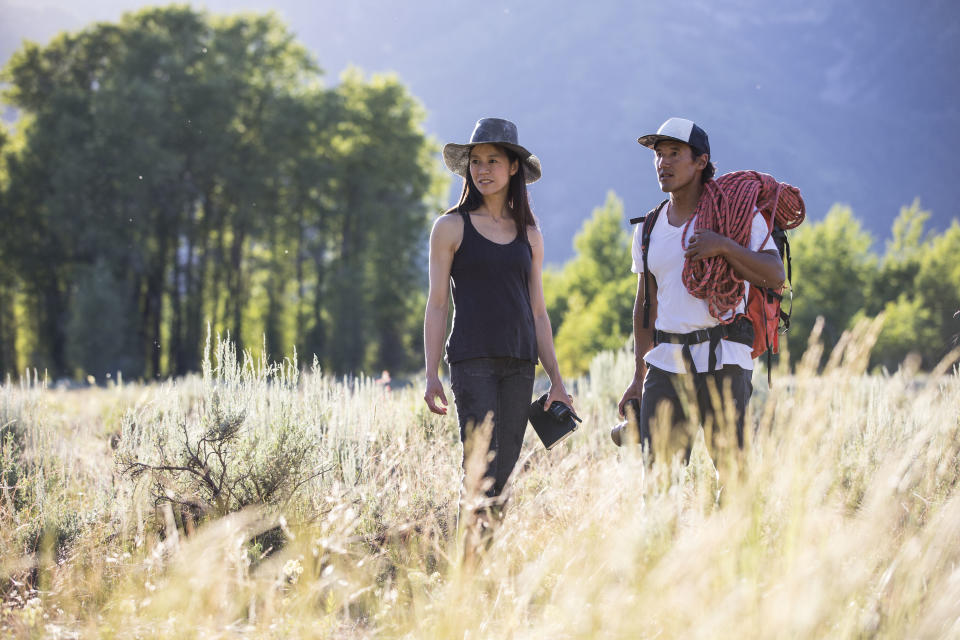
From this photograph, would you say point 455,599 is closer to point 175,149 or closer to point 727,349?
point 727,349

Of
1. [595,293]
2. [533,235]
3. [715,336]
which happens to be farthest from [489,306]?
[595,293]

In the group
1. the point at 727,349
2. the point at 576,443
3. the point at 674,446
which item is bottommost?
the point at 576,443

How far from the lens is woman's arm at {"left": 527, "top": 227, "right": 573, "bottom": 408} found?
3.65 meters

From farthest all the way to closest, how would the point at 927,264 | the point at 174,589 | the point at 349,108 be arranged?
the point at 927,264 → the point at 349,108 → the point at 174,589

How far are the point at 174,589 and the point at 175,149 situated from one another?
30.1 metres

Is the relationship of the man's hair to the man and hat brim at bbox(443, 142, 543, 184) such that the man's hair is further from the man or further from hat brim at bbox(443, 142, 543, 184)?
hat brim at bbox(443, 142, 543, 184)

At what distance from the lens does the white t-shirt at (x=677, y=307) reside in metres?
3.35

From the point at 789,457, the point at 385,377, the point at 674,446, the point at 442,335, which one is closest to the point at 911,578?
the point at 789,457

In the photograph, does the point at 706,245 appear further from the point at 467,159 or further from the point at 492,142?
the point at 467,159

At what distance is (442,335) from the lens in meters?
3.45

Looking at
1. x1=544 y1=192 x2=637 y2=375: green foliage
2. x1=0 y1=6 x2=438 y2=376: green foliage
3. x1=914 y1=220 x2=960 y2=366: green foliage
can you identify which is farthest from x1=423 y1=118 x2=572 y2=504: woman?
x1=914 y1=220 x2=960 y2=366: green foliage

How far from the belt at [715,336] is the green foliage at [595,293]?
14773 mm

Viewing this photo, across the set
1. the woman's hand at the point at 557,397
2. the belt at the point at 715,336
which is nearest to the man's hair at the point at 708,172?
the belt at the point at 715,336

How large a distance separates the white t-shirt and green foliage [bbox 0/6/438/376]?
25875 millimetres
